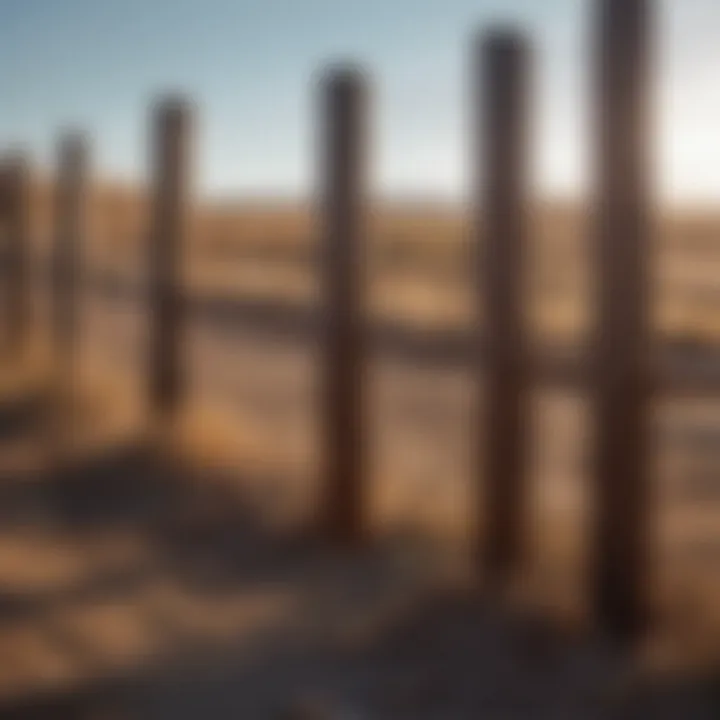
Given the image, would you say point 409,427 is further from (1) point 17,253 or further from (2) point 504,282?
(1) point 17,253

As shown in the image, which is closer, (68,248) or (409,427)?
(409,427)

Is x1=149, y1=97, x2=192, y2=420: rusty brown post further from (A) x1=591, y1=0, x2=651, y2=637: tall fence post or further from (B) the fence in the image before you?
(A) x1=591, y1=0, x2=651, y2=637: tall fence post

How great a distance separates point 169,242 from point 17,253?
13.0ft

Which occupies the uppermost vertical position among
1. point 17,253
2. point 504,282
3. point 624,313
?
point 17,253

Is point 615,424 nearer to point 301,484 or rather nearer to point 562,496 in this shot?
point 562,496

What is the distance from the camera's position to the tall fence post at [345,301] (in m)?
6.05

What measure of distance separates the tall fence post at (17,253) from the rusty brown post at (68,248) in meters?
0.77

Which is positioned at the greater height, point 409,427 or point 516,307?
point 516,307

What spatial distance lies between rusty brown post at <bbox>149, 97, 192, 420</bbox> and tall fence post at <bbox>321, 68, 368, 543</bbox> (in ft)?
6.75

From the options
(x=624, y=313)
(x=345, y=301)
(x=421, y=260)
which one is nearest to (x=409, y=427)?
(x=345, y=301)

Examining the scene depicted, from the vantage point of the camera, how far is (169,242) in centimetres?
810

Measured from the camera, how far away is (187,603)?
532 centimetres

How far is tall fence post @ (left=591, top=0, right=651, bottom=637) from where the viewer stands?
4.41 m

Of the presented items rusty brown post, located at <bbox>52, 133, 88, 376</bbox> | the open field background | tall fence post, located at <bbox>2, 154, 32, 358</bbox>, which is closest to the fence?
the open field background
